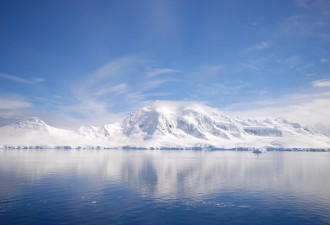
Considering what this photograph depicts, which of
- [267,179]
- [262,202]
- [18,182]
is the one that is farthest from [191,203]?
[18,182]

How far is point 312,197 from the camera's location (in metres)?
48.1

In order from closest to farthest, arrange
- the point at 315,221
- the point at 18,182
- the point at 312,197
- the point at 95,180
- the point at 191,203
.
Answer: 1. the point at 315,221
2. the point at 191,203
3. the point at 312,197
4. the point at 18,182
5. the point at 95,180

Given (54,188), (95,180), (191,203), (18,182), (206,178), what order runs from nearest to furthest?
1. (191,203)
2. (54,188)
3. (18,182)
4. (95,180)
5. (206,178)

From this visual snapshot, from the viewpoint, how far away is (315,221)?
3475 cm

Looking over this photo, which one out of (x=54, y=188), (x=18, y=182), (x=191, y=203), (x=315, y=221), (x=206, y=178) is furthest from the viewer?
(x=206, y=178)

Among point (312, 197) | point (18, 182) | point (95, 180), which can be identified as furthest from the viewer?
point (95, 180)

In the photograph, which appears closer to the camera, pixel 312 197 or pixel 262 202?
pixel 262 202

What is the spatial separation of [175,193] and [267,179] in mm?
30025

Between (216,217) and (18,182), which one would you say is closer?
(216,217)

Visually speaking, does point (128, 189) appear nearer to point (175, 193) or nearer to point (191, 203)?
point (175, 193)

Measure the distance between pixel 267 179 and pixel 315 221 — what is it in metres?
34.1

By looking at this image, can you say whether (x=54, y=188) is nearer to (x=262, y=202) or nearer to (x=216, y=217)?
(x=216, y=217)

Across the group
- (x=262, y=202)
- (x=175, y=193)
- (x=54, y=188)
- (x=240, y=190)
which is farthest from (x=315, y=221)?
(x=54, y=188)

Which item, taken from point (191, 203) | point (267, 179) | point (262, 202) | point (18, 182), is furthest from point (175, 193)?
point (18, 182)
